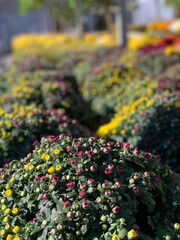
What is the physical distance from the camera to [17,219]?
2.40 metres

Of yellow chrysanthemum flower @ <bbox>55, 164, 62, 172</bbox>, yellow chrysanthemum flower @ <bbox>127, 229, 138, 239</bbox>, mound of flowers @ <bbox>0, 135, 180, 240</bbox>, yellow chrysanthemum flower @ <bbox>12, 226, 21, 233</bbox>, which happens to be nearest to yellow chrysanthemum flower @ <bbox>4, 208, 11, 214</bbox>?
mound of flowers @ <bbox>0, 135, 180, 240</bbox>

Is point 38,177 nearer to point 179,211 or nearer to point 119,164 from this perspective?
point 119,164

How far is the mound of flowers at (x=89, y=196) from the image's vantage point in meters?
2.26

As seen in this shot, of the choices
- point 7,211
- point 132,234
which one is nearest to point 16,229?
point 7,211

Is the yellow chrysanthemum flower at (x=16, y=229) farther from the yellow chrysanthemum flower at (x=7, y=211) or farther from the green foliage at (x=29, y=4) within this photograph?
the green foliage at (x=29, y=4)

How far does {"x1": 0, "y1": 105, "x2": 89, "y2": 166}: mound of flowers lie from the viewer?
12.5 ft

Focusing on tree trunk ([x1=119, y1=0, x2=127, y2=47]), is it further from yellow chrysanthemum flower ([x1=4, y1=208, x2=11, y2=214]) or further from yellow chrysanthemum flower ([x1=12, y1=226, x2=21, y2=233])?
yellow chrysanthemum flower ([x1=12, y1=226, x2=21, y2=233])

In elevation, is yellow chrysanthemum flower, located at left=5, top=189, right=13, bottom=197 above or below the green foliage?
above

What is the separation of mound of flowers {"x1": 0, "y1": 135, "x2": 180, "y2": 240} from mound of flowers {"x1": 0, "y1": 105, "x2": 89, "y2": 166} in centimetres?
104

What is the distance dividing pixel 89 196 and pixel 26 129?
177 cm

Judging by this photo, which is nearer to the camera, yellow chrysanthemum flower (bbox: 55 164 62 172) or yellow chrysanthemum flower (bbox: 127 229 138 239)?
yellow chrysanthemum flower (bbox: 127 229 138 239)

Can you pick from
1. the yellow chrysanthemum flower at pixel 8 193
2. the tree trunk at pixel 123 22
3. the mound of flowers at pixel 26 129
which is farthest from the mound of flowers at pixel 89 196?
the tree trunk at pixel 123 22

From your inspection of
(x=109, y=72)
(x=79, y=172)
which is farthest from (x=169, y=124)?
(x=109, y=72)

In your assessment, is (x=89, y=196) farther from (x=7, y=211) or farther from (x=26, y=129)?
(x=26, y=129)
